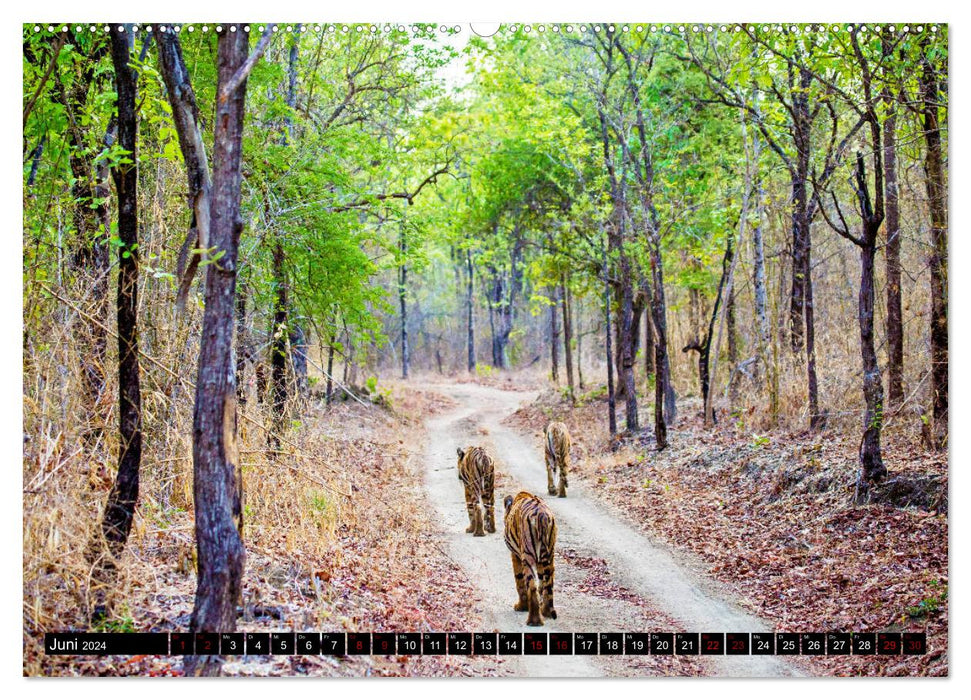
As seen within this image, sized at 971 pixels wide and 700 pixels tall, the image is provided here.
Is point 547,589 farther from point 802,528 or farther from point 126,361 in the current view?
point 126,361

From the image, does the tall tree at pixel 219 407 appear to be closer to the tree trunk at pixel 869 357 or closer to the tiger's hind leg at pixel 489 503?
the tiger's hind leg at pixel 489 503

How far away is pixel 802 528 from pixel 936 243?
10.0ft

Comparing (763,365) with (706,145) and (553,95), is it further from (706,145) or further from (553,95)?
(553,95)

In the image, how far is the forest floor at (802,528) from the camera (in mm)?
5508

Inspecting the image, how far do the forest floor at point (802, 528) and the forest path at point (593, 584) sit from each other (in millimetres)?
263

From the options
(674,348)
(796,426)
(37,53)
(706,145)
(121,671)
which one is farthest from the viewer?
(674,348)

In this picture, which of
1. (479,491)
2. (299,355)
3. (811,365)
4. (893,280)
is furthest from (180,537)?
(811,365)

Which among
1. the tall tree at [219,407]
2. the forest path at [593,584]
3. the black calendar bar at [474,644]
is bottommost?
the forest path at [593,584]

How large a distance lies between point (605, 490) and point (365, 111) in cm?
913

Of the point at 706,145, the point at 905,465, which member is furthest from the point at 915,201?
the point at 706,145

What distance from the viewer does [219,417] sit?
179 inches

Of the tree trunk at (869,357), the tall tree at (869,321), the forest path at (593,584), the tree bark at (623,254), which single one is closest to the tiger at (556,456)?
the forest path at (593,584)

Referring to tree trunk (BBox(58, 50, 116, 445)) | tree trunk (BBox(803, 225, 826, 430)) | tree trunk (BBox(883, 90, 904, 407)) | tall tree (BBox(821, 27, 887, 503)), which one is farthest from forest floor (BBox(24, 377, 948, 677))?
tree trunk (BBox(883, 90, 904, 407))

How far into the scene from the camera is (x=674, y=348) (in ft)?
57.9
